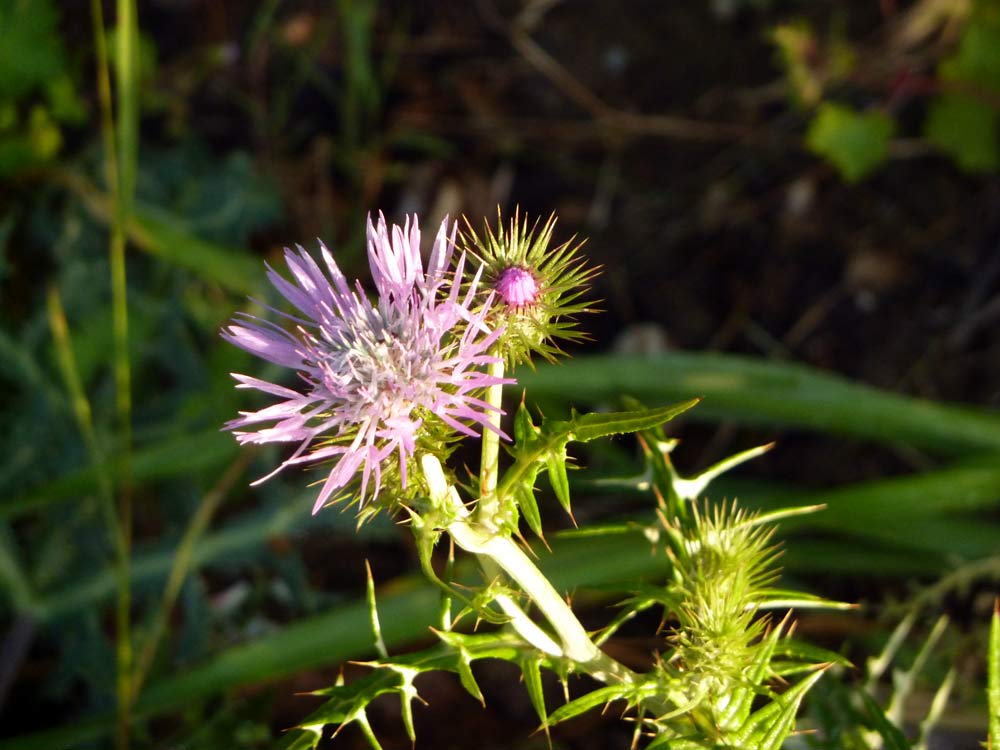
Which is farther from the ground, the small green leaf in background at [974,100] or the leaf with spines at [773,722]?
the small green leaf in background at [974,100]

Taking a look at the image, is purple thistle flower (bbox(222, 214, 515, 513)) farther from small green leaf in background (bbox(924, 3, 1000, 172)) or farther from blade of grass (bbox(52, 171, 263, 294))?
small green leaf in background (bbox(924, 3, 1000, 172))

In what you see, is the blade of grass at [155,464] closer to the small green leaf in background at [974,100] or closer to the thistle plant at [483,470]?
the thistle plant at [483,470]

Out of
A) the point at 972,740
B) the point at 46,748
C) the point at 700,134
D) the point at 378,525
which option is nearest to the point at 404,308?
the point at 378,525

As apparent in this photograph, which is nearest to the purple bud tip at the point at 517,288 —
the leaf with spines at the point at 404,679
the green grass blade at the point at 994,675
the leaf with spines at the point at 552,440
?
the leaf with spines at the point at 552,440

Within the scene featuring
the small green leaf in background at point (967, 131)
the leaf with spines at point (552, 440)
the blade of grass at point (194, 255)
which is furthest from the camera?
the small green leaf in background at point (967, 131)

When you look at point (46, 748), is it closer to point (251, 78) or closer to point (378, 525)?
point (378, 525)

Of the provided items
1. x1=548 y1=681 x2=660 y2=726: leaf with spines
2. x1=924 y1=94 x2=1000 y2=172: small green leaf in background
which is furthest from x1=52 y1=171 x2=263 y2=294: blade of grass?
x1=924 y1=94 x2=1000 y2=172: small green leaf in background

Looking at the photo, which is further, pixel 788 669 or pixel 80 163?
pixel 80 163

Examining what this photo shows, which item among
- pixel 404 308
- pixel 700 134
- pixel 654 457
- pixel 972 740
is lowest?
pixel 972 740
